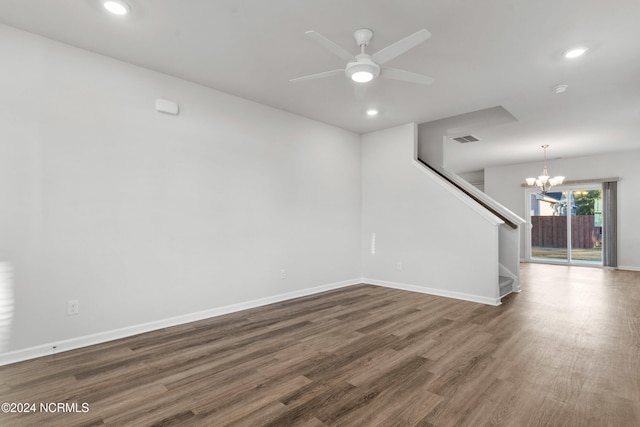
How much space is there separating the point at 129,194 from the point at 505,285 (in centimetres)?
518

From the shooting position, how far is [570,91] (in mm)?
3887

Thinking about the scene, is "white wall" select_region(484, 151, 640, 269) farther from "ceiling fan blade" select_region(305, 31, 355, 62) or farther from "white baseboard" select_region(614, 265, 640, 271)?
"ceiling fan blade" select_region(305, 31, 355, 62)

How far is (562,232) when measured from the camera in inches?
332

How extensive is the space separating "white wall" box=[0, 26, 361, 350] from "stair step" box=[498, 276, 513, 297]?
296cm

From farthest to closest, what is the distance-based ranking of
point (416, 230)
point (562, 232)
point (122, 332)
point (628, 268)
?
point (562, 232), point (628, 268), point (416, 230), point (122, 332)

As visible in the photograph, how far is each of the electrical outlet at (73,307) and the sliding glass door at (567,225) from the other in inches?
390

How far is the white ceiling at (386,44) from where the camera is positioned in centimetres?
239

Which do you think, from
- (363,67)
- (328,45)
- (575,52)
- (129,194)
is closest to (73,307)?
(129,194)

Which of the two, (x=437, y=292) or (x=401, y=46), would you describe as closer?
(x=401, y=46)

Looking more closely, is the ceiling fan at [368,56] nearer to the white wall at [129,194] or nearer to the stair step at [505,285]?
the white wall at [129,194]

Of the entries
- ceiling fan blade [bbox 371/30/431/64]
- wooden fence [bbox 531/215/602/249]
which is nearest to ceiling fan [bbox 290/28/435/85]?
ceiling fan blade [bbox 371/30/431/64]

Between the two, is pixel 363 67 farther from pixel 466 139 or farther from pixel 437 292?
pixel 466 139

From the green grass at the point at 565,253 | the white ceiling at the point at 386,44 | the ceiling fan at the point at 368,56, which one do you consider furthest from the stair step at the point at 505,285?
the green grass at the point at 565,253

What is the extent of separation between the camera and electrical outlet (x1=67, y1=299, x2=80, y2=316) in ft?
9.24
